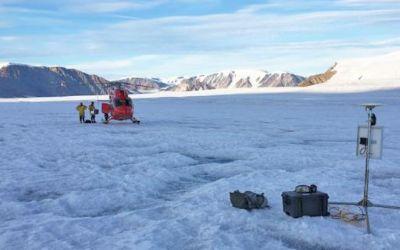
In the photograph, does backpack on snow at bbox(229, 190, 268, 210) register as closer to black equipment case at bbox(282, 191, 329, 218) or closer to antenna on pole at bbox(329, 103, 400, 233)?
black equipment case at bbox(282, 191, 329, 218)

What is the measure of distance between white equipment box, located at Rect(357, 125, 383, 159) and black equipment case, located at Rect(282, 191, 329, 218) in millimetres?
928

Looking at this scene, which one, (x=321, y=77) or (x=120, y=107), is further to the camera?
Result: (x=321, y=77)

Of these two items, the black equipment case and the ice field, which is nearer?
the ice field

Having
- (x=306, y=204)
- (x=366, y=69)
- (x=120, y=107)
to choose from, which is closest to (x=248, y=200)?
(x=306, y=204)

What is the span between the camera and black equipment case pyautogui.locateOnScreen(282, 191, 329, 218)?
787 cm

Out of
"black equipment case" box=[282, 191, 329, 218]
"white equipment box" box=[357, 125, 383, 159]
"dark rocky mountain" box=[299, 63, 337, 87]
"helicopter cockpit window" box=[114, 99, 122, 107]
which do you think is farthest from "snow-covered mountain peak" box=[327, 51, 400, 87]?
"black equipment case" box=[282, 191, 329, 218]

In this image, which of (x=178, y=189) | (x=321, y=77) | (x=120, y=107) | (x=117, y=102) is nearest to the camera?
(x=178, y=189)

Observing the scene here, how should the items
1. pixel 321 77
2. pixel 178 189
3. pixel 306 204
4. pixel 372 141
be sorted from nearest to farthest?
pixel 306 204 → pixel 372 141 → pixel 178 189 → pixel 321 77

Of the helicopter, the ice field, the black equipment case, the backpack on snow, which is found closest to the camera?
the ice field

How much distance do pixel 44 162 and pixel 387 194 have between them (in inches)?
314

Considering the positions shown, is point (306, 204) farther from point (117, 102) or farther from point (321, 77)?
point (321, 77)

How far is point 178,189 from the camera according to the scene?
34.0 feet

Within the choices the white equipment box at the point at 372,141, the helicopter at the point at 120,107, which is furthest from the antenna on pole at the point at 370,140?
the helicopter at the point at 120,107

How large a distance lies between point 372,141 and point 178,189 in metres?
3.92
